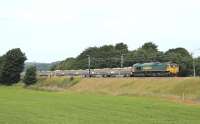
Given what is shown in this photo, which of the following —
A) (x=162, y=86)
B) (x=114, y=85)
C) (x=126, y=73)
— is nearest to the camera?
(x=162, y=86)

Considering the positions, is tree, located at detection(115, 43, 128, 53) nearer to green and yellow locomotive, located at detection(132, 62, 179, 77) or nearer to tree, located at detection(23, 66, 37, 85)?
tree, located at detection(23, 66, 37, 85)

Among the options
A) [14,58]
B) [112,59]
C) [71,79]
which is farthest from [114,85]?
[112,59]

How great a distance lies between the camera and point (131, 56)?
151 metres

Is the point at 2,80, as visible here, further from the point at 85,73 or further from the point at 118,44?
the point at 118,44

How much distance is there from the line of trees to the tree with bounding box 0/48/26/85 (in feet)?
94.7

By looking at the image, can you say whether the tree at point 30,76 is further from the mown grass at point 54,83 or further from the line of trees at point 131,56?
the line of trees at point 131,56

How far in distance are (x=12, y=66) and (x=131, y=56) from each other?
34690 millimetres

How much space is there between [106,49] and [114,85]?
9526 cm

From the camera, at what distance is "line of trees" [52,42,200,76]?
127544mm

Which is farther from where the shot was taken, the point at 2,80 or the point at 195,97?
the point at 2,80

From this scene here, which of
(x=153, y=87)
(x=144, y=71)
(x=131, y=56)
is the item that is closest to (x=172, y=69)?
(x=144, y=71)

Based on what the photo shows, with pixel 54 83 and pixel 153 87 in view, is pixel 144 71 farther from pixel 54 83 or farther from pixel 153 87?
pixel 54 83

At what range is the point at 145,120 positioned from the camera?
3209cm

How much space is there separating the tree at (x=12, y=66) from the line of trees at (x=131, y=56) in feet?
94.7
